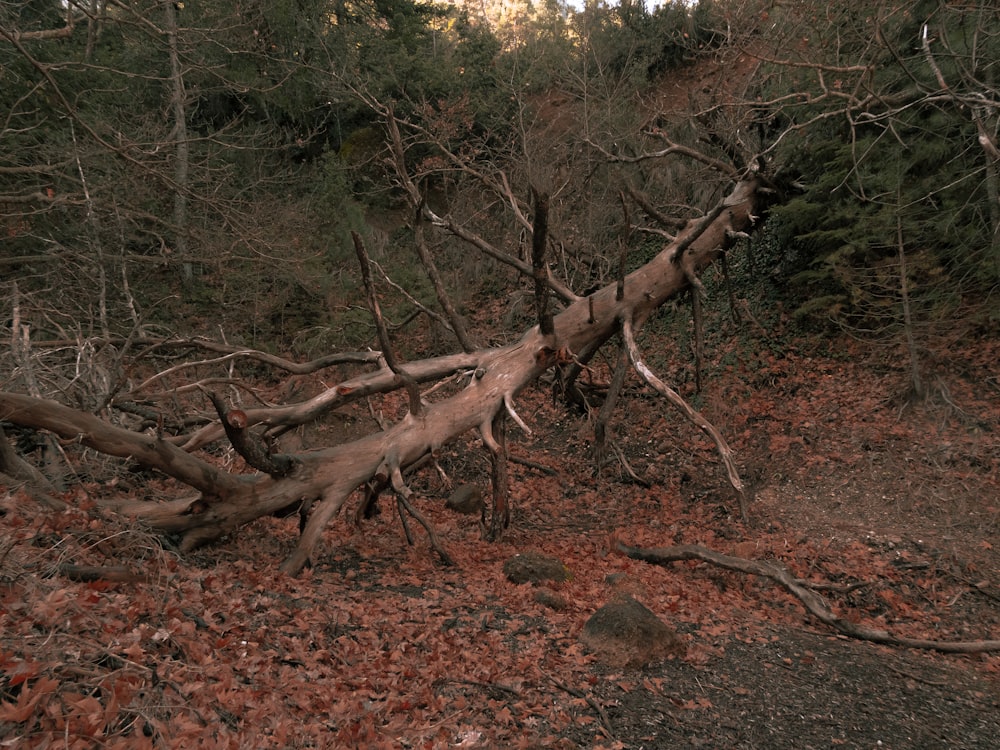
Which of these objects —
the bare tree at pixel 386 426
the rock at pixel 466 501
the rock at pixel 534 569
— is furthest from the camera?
the rock at pixel 466 501

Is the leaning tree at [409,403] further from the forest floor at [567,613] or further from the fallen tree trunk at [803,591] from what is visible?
the fallen tree trunk at [803,591]

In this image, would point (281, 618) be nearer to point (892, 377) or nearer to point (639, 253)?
point (892, 377)

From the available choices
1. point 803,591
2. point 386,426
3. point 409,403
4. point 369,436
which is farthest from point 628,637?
point 386,426

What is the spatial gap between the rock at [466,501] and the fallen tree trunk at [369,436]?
6.90 ft

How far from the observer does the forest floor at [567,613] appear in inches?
124

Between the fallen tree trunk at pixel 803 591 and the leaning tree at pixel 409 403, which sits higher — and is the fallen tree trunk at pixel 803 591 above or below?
below

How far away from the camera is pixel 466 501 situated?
9.25 meters

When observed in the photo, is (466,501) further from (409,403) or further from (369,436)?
(369,436)

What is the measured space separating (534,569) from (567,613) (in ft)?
2.36

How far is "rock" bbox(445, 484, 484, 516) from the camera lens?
9.21m

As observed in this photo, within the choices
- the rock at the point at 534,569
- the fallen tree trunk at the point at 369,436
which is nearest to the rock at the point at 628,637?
the rock at the point at 534,569

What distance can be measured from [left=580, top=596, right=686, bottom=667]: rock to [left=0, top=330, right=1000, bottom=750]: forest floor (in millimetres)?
102

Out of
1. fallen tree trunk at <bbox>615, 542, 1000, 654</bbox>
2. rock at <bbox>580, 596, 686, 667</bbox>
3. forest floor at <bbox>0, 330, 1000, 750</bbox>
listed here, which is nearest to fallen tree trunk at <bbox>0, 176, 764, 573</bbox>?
forest floor at <bbox>0, 330, 1000, 750</bbox>

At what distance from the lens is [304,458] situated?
658cm
